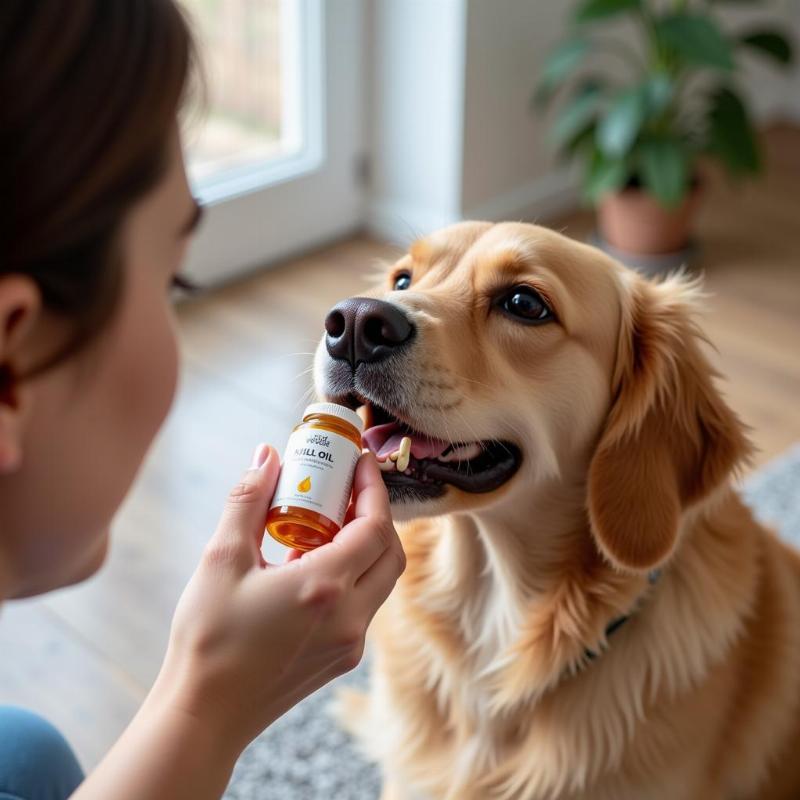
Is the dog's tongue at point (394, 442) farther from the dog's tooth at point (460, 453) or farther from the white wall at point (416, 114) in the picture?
the white wall at point (416, 114)

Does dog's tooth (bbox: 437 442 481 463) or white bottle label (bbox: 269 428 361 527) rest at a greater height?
white bottle label (bbox: 269 428 361 527)

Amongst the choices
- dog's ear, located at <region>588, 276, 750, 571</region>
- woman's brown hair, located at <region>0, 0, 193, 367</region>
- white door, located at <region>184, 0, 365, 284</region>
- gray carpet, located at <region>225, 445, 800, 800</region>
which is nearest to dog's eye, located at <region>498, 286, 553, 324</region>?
dog's ear, located at <region>588, 276, 750, 571</region>

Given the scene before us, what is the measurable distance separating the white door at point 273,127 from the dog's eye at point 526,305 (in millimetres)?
1924

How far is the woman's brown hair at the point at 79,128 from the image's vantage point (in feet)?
1.90

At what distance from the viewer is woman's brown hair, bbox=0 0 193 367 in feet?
1.90

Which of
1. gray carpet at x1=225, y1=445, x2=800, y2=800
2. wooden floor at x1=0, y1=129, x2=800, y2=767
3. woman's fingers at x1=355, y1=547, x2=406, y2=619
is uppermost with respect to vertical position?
woman's fingers at x1=355, y1=547, x2=406, y2=619

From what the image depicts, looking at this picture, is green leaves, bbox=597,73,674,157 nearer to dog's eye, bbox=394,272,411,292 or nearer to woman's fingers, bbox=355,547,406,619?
dog's eye, bbox=394,272,411,292

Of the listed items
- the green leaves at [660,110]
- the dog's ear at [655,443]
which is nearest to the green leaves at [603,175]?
the green leaves at [660,110]

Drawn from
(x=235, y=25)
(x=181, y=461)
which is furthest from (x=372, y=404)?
(x=235, y=25)

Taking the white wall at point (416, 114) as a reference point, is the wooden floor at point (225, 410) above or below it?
below

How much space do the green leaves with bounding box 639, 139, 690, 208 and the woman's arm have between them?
2319 millimetres

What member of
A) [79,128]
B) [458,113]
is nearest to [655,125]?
[458,113]

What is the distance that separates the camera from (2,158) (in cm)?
59

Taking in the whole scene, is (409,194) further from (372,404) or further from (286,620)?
(286,620)
